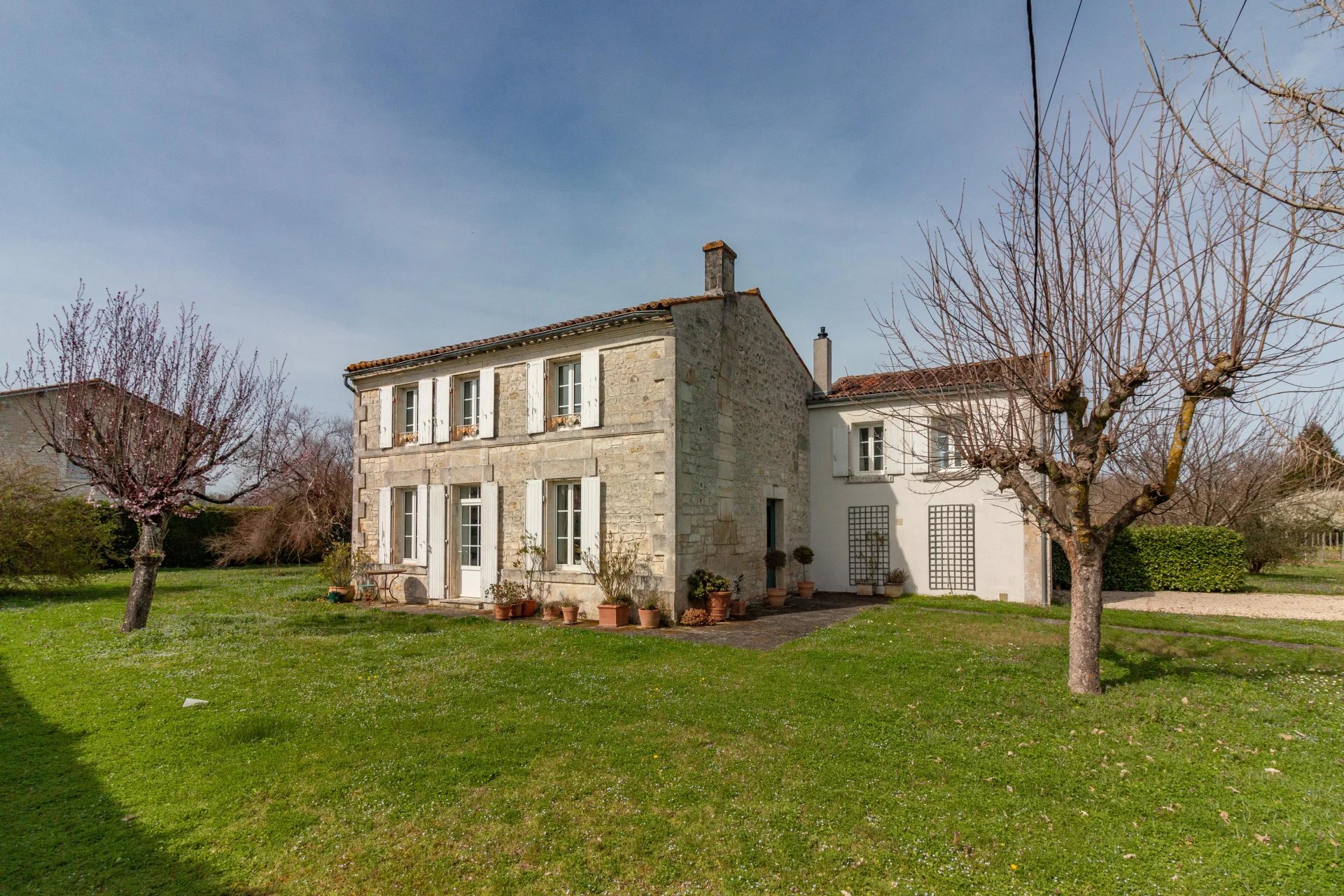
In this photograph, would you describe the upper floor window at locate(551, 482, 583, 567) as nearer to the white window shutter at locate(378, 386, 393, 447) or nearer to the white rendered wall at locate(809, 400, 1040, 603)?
the white window shutter at locate(378, 386, 393, 447)

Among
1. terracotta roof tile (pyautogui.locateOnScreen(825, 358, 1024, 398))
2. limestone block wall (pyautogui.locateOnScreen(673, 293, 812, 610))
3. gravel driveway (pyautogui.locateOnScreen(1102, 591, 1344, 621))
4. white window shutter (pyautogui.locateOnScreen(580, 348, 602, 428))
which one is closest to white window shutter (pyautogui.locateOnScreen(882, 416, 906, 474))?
terracotta roof tile (pyautogui.locateOnScreen(825, 358, 1024, 398))

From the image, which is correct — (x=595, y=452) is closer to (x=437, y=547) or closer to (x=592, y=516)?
(x=592, y=516)

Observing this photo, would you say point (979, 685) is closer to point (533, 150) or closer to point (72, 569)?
point (533, 150)

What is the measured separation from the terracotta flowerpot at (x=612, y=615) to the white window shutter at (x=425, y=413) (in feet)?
17.3

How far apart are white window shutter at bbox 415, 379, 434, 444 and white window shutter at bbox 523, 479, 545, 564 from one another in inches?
109

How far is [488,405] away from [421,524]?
2833mm

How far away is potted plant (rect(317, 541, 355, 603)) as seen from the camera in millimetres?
12164

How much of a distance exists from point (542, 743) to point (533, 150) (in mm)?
8304

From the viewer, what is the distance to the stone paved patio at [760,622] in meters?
8.28

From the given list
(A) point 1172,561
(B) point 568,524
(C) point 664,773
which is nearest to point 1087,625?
(C) point 664,773

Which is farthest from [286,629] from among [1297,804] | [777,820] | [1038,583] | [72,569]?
[1038,583]

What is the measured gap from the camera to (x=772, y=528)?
12.6 meters

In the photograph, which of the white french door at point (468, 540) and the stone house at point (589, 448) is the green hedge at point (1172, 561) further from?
the white french door at point (468, 540)

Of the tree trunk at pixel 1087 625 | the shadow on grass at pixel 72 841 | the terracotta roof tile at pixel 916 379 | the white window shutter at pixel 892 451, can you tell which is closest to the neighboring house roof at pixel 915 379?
the terracotta roof tile at pixel 916 379
